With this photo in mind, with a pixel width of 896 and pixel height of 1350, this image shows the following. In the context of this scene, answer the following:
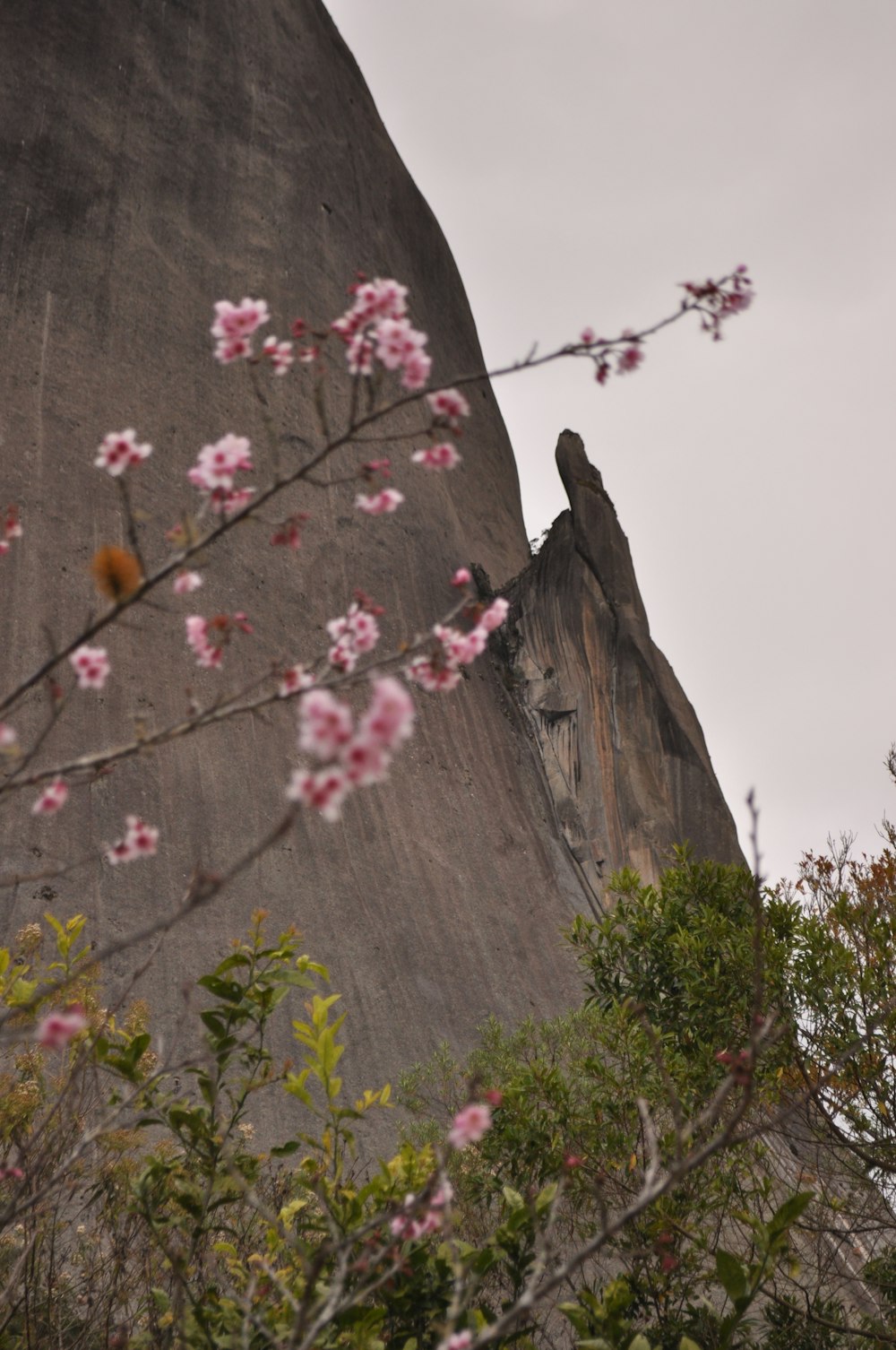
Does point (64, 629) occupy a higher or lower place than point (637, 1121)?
higher

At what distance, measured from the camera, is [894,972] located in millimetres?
5637

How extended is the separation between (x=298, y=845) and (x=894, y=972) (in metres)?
7.47

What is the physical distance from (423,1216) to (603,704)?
1610 centimetres

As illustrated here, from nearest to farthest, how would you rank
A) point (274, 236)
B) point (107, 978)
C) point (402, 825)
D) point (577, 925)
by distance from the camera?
point (577, 925) → point (107, 978) → point (402, 825) → point (274, 236)

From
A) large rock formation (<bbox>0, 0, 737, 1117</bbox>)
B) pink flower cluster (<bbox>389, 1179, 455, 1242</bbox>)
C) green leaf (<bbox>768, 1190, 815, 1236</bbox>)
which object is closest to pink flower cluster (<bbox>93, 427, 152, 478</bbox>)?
pink flower cluster (<bbox>389, 1179, 455, 1242</bbox>)

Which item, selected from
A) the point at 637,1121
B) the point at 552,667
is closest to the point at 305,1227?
the point at 637,1121

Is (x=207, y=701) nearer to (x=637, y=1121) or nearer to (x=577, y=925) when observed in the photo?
(x=577, y=925)

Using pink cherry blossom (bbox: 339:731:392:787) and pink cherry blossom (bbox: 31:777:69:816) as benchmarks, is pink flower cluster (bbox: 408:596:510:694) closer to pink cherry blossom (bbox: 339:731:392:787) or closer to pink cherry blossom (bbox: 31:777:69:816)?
pink cherry blossom (bbox: 31:777:69:816)

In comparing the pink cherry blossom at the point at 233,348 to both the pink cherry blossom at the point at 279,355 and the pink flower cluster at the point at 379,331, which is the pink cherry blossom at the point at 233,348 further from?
the pink flower cluster at the point at 379,331

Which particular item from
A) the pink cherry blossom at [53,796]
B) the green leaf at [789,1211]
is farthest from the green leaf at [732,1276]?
the pink cherry blossom at [53,796]

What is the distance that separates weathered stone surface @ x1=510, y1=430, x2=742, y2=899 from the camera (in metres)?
17.1

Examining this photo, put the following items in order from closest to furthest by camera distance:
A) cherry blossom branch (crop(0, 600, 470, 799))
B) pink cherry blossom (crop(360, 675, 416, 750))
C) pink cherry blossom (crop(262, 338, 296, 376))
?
pink cherry blossom (crop(360, 675, 416, 750)), cherry blossom branch (crop(0, 600, 470, 799)), pink cherry blossom (crop(262, 338, 296, 376))

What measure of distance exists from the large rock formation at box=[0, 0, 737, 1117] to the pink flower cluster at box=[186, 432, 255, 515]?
22.4ft

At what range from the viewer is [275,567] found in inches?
541
